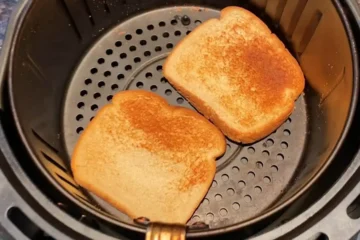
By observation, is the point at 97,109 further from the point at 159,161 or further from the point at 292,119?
the point at 292,119

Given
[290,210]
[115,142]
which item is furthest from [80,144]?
[290,210]

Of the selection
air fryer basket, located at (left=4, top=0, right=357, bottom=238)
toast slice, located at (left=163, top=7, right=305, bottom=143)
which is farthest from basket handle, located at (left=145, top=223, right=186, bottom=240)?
toast slice, located at (left=163, top=7, right=305, bottom=143)

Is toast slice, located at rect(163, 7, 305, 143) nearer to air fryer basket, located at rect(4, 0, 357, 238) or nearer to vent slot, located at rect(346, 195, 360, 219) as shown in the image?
air fryer basket, located at rect(4, 0, 357, 238)

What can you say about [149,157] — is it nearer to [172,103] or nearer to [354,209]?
[172,103]

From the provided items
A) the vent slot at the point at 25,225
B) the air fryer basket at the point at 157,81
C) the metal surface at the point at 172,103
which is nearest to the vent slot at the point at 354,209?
the air fryer basket at the point at 157,81

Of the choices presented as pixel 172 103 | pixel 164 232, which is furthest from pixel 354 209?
pixel 172 103

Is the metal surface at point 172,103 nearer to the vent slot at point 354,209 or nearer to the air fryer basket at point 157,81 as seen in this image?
the air fryer basket at point 157,81

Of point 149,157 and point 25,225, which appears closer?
point 25,225
